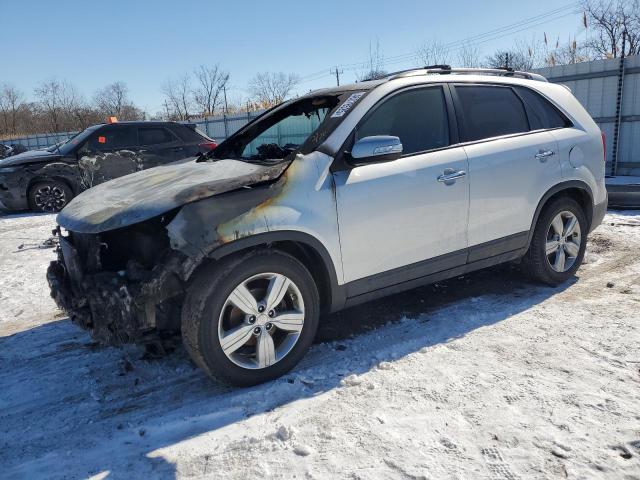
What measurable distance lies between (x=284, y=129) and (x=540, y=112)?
2302 millimetres

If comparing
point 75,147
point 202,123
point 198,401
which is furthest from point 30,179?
point 202,123

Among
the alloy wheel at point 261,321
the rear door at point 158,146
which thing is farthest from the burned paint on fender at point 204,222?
the rear door at point 158,146

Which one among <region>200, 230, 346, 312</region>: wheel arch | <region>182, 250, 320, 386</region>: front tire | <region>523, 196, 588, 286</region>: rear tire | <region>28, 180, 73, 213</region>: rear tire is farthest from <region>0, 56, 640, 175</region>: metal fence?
<region>28, 180, 73, 213</region>: rear tire

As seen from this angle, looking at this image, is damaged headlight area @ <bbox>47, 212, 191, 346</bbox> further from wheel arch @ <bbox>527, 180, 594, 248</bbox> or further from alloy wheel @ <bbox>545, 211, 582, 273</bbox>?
alloy wheel @ <bbox>545, 211, 582, 273</bbox>

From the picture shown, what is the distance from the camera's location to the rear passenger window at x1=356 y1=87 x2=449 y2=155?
11.6 feet

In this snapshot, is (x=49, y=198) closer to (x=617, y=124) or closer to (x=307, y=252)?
(x=307, y=252)

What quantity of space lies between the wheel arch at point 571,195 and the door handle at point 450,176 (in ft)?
Result: 3.26

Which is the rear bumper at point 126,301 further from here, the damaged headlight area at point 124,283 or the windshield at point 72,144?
the windshield at point 72,144

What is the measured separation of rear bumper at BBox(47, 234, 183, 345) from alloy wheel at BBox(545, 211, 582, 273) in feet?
10.8

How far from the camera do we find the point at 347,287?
3.33 metres

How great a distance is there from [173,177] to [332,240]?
122 cm

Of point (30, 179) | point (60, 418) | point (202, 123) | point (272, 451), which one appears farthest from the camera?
point (202, 123)

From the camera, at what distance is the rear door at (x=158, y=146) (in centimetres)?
996

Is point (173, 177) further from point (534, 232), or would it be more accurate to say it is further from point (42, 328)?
point (534, 232)
